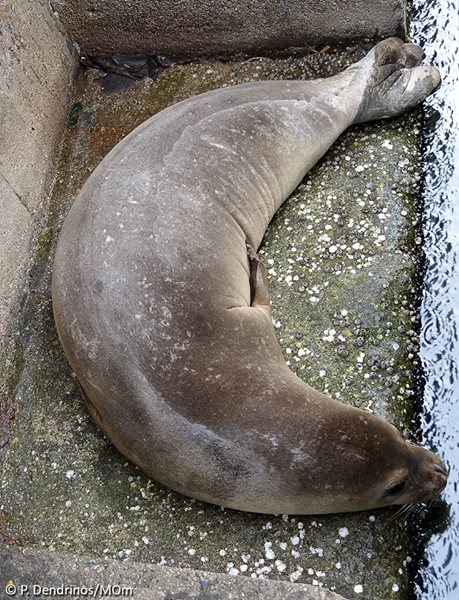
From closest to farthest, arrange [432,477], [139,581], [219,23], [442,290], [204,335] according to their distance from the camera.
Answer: [139,581], [432,477], [204,335], [442,290], [219,23]

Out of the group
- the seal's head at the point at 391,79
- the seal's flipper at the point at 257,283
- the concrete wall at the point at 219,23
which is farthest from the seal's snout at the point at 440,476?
the concrete wall at the point at 219,23

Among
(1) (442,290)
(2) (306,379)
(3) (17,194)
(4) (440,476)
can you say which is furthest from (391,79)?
(4) (440,476)

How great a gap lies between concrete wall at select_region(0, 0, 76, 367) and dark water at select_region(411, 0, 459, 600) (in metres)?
1.83

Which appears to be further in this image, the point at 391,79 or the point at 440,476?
the point at 391,79

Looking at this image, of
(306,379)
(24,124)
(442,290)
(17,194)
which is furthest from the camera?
(24,124)

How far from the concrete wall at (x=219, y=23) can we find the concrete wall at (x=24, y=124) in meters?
0.21

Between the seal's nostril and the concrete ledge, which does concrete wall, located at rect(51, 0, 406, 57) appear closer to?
the seal's nostril

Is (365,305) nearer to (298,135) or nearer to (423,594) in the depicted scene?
(298,135)

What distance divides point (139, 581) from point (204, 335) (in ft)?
2.88

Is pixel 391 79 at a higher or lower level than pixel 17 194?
lower

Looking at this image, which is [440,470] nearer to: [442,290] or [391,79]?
[442,290]

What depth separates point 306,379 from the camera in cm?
332

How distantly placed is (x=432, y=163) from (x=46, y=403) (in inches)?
80.6

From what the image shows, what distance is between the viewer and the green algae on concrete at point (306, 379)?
2980 millimetres
